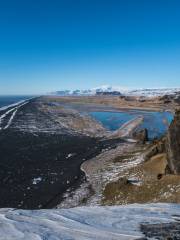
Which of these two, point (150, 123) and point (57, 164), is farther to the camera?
point (150, 123)

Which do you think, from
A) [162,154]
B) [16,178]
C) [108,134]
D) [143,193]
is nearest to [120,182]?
[143,193]

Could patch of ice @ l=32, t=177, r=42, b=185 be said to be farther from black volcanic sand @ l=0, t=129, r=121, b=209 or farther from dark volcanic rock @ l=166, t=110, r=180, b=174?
dark volcanic rock @ l=166, t=110, r=180, b=174

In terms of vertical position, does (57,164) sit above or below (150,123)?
below

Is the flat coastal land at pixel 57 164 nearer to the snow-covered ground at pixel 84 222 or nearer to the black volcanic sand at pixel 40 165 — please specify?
the black volcanic sand at pixel 40 165

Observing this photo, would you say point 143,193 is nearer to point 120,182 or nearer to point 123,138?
point 120,182

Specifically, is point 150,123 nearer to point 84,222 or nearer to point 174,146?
point 174,146

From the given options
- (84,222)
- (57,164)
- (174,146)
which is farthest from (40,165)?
(84,222)

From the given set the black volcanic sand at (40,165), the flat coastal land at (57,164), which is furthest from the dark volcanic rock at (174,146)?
the black volcanic sand at (40,165)

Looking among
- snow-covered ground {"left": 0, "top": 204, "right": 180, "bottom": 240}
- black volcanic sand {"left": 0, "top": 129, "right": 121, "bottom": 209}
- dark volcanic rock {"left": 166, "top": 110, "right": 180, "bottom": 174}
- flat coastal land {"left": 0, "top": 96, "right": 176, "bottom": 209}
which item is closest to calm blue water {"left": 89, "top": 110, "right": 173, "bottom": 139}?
flat coastal land {"left": 0, "top": 96, "right": 176, "bottom": 209}

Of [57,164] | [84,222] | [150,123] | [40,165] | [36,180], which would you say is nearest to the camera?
[84,222]
